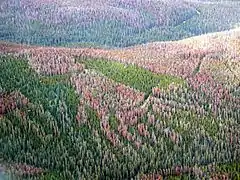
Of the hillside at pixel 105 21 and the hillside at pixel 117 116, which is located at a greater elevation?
the hillside at pixel 117 116

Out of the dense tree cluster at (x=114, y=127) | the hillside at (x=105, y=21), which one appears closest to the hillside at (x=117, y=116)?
the dense tree cluster at (x=114, y=127)

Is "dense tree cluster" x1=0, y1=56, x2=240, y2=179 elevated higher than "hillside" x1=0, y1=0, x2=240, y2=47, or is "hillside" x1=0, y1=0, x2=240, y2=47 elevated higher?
"dense tree cluster" x1=0, y1=56, x2=240, y2=179

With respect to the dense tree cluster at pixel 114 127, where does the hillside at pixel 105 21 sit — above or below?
below

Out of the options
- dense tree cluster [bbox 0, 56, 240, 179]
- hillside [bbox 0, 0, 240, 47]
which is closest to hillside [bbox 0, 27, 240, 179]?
dense tree cluster [bbox 0, 56, 240, 179]

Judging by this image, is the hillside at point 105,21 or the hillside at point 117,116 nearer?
the hillside at point 117,116

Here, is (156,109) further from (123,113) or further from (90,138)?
(90,138)

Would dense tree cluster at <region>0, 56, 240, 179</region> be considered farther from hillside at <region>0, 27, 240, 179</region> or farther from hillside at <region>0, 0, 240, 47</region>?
hillside at <region>0, 0, 240, 47</region>

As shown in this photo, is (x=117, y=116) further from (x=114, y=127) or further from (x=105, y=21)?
(x=105, y=21)

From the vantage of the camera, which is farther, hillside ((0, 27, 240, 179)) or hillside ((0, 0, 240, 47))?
hillside ((0, 0, 240, 47))

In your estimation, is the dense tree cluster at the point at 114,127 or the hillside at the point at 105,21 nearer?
the dense tree cluster at the point at 114,127

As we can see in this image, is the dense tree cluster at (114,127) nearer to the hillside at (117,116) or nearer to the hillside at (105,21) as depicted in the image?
the hillside at (117,116)
